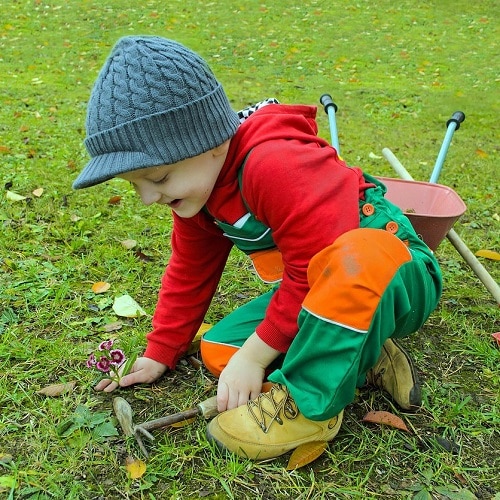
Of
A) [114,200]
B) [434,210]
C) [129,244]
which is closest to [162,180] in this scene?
[434,210]

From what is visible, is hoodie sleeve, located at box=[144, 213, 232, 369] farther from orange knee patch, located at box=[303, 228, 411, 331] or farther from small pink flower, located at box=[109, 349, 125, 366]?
orange knee patch, located at box=[303, 228, 411, 331]

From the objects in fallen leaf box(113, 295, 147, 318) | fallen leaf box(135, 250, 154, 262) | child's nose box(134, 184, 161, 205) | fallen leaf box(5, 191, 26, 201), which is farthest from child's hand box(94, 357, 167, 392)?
fallen leaf box(5, 191, 26, 201)

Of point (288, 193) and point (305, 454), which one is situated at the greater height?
point (288, 193)

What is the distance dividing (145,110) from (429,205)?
4.52ft

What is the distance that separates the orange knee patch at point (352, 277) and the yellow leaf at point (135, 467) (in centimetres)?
61

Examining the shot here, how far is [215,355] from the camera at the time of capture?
2.07 metres

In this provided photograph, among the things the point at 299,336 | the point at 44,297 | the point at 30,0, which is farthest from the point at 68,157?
the point at 30,0

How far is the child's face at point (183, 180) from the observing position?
5.35ft

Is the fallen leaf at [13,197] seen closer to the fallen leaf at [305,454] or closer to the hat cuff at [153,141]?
the hat cuff at [153,141]

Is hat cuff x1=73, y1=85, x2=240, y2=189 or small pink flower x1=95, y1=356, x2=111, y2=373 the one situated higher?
hat cuff x1=73, y1=85, x2=240, y2=189

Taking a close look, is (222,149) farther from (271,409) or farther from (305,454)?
(305,454)

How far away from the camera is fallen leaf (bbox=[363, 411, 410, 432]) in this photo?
1.88 meters

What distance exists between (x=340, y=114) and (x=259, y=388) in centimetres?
436

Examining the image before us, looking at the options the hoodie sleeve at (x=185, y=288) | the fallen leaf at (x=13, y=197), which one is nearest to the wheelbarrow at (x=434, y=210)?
the hoodie sleeve at (x=185, y=288)
